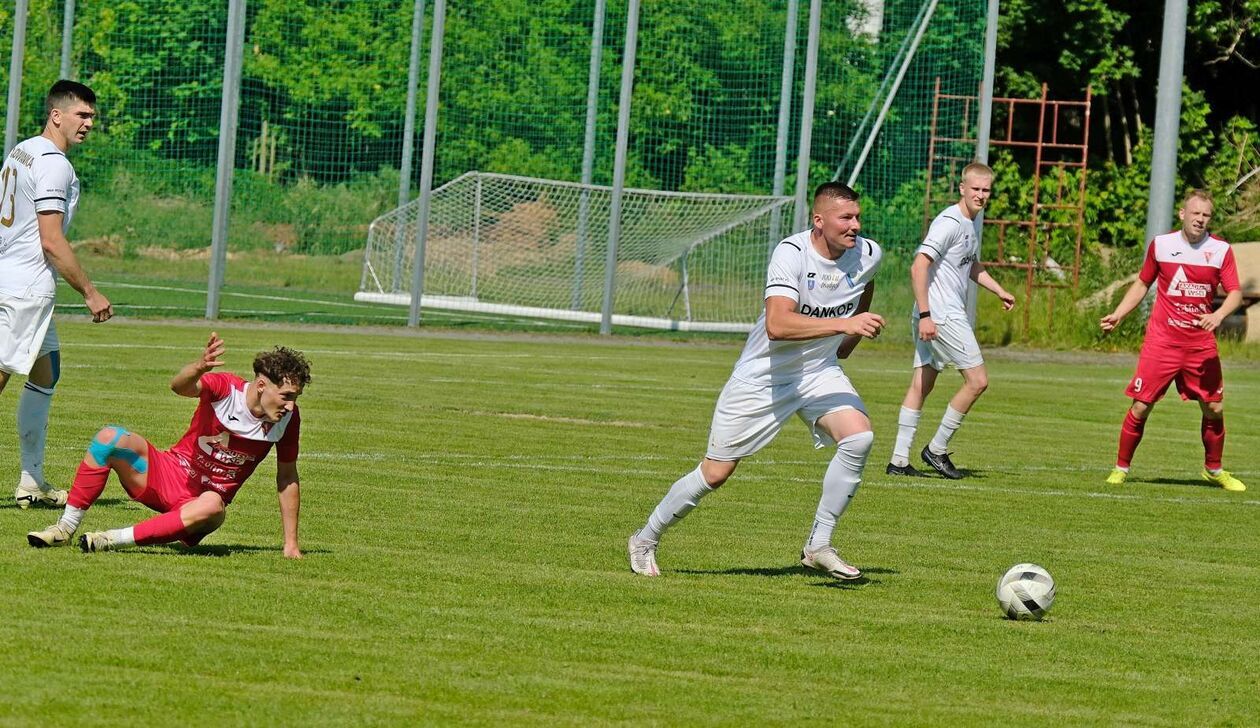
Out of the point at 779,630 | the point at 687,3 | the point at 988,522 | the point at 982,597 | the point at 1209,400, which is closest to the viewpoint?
the point at 779,630

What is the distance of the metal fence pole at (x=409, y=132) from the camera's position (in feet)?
96.9

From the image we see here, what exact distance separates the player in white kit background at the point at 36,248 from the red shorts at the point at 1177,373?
26.2ft

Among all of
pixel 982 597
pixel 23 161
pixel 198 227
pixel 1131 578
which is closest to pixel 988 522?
pixel 1131 578

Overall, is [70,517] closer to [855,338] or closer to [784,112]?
[855,338]

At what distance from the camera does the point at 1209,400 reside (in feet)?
47.4

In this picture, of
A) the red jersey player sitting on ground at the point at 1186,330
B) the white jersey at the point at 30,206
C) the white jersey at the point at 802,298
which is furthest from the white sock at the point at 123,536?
the red jersey player sitting on ground at the point at 1186,330

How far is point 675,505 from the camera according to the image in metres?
8.95

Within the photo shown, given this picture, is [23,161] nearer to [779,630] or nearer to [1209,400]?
[779,630]

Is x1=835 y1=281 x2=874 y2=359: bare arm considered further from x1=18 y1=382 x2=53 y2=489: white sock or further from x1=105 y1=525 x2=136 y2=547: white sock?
x1=18 y1=382 x2=53 y2=489: white sock

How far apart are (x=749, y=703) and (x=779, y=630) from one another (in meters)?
1.38

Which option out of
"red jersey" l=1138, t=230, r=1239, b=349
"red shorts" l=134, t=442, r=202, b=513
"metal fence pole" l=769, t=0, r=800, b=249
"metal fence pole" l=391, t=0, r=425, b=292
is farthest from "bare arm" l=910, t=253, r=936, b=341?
"metal fence pole" l=391, t=0, r=425, b=292

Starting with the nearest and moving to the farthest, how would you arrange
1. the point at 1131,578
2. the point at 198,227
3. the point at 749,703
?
the point at 749,703
the point at 1131,578
the point at 198,227

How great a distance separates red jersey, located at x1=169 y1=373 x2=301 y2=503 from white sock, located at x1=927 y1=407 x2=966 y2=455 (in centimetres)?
694

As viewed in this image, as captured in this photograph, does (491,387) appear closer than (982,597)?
No
